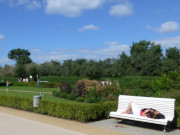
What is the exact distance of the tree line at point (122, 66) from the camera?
42.2 metres

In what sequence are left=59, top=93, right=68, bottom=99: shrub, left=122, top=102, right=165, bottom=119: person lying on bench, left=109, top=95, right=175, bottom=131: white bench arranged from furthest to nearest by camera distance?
left=59, top=93, right=68, bottom=99: shrub < left=122, top=102, right=165, bottom=119: person lying on bench < left=109, top=95, right=175, bottom=131: white bench

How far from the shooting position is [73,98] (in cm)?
1703

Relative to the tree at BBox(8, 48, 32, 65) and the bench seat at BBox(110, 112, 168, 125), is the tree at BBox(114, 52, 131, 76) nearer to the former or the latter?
the bench seat at BBox(110, 112, 168, 125)

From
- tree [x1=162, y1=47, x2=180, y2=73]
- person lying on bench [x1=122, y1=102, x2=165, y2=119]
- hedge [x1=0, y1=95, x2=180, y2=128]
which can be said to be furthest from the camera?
tree [x1=162, y1=47, x2=180, y2=73]

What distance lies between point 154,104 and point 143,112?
52 centimetres

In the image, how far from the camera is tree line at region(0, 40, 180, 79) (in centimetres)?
4216

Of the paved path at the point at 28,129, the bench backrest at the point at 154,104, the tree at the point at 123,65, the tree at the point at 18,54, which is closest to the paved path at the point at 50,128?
the paved path at the point at 28,129

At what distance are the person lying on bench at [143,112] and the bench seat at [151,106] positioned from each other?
0.17m

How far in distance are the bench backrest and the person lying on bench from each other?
0.56 feet

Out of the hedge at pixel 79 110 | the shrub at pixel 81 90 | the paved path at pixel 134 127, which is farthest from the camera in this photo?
the shrub at pixel 81 90

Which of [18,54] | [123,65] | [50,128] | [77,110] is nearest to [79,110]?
[77,110]

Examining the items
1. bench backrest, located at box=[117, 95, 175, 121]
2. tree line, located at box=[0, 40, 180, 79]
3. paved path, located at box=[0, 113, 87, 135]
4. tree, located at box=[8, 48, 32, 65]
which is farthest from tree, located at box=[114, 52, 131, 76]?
tree, located at box=[8, 48, 32, 65]

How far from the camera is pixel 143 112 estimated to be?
8.34 m

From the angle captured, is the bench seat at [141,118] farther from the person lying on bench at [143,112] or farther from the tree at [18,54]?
the tree at [18,54]
